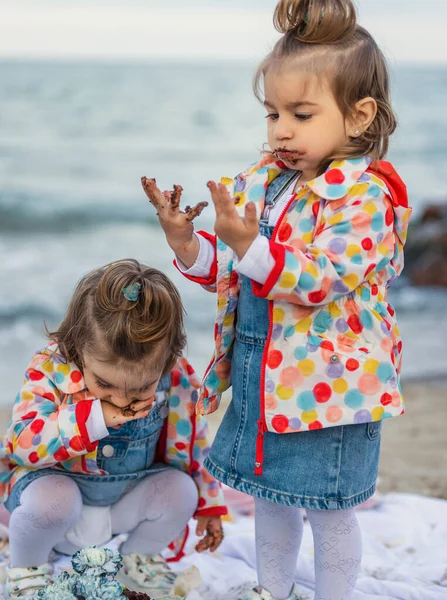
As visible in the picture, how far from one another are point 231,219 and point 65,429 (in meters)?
0.76

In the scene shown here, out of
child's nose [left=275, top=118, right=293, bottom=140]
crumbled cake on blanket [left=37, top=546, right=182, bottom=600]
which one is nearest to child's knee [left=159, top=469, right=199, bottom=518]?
crumbled cake on blanket [left=37, top=546, right=182, bottom=600]

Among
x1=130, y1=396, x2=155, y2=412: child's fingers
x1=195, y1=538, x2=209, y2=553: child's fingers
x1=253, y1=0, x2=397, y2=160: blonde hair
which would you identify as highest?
x1=253, y1=0, x2=397, y2=160: blonde hair

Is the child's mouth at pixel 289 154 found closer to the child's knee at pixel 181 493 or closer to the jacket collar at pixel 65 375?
the jacket collar at pixel 65 375

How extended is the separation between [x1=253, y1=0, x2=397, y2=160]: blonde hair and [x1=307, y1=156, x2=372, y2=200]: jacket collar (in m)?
0.03

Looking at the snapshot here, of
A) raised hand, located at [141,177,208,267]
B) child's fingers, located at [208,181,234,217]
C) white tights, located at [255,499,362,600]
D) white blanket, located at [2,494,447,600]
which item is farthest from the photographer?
white blanket, located at [2,494,447,600]

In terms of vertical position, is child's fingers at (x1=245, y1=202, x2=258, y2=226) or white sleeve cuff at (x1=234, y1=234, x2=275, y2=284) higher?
child's fingers at (x1=245, y1=202, x2=258, y2=226)

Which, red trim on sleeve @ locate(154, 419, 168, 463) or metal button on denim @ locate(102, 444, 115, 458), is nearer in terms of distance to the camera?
metal button on denim @ locate(102, 444, 115, 458)

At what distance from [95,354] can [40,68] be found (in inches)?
413

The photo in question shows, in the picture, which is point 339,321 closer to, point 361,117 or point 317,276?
point 317,276

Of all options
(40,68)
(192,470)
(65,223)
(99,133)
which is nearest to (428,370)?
(192,470)

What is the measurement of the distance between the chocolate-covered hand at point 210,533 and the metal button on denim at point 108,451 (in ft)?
1.16

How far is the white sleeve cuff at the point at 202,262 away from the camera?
210 centimetres

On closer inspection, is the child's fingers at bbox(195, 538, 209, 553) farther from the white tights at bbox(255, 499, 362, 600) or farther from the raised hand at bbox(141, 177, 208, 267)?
the raised hand at bbox(141, 177, 208, 267)

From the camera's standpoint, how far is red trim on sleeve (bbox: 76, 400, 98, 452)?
2.18 meters
